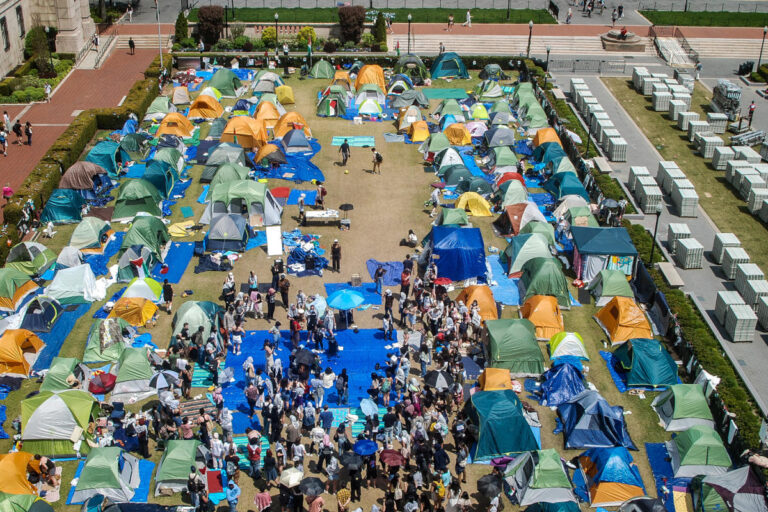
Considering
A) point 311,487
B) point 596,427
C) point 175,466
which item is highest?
point 311,487

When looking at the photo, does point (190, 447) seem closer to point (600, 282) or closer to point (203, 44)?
point (600, 282)

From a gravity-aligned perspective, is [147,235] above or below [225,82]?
below

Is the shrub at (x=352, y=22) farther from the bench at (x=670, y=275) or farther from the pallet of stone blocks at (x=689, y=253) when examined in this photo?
the bench at (x=670, y=275)

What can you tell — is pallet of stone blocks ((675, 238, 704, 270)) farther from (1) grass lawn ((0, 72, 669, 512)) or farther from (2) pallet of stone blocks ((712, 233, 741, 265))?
(1) grass lawn ((0, 72, 669, 512))

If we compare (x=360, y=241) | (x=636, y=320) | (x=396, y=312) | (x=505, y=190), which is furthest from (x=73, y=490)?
(x=505, y=190)

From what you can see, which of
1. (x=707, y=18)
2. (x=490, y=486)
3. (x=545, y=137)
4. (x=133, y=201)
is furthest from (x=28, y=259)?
(x=707, y=18)

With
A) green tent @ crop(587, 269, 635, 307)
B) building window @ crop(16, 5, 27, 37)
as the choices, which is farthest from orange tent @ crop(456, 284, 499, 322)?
building window @ crop(16, 5, 27, 37)

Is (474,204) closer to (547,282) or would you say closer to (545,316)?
(547,282)
